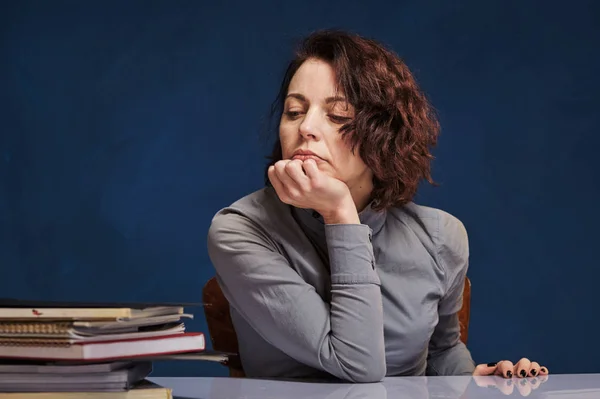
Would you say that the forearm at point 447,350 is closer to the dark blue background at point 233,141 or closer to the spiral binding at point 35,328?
the spiral binding at point 35,328

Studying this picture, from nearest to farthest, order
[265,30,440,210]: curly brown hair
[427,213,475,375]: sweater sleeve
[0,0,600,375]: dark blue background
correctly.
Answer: [265,30,440,210]: curly brown hair
[427,213,475,375]: sweater sleeve
[0,0,600,375]: dark blue background

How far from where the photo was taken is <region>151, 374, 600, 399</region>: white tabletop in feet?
4.25

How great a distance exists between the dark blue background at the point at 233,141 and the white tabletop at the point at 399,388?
174 cm

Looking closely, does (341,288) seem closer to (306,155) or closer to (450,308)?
(306,155)

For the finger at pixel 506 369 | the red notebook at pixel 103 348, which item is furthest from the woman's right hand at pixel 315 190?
the red notebook at pixel 103 348

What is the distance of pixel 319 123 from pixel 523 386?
1.87ft

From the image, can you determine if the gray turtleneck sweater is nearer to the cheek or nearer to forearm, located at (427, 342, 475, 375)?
forearm, located at (427, 342, 475, 375)

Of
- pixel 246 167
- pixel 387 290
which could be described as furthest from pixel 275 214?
pixel 246 167

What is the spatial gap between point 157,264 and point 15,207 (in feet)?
1.80

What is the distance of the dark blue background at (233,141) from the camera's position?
3219 mm

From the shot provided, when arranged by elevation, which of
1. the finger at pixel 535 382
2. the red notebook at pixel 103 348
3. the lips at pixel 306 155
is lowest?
the finger at pixel 535 382

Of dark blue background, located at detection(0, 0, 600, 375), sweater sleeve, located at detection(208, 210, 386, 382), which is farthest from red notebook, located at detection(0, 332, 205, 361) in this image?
dark blue background, located at detection(0, 0, 600, 375)

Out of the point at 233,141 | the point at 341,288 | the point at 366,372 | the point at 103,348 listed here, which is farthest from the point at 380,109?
the point at 233,141

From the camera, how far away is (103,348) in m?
1.05
